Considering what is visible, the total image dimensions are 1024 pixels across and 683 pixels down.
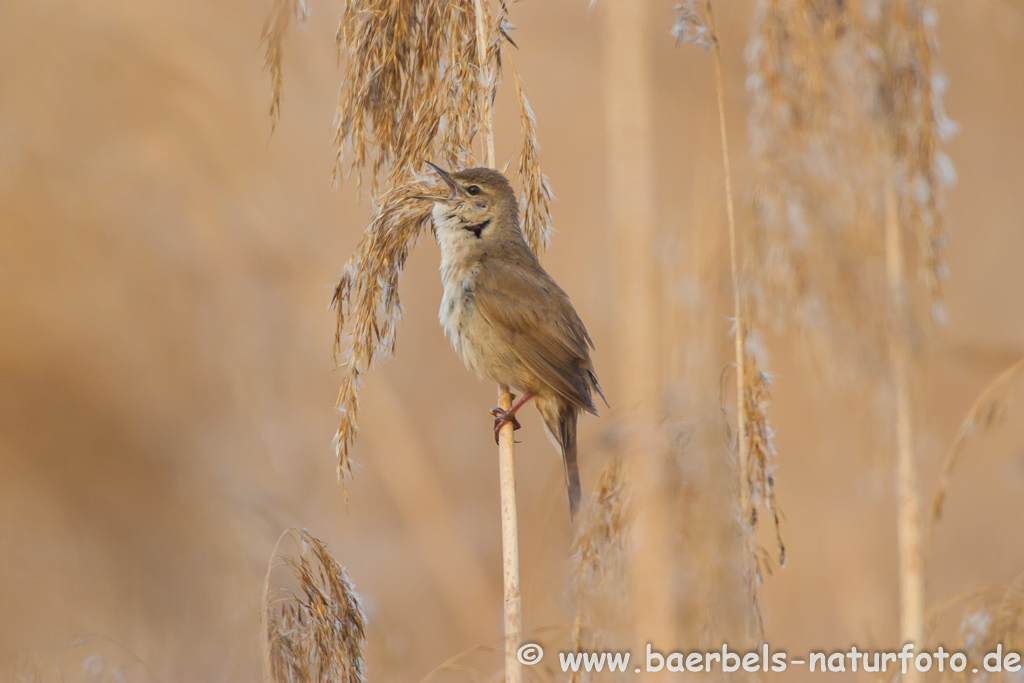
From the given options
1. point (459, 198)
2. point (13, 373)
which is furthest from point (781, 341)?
point (13, 373)

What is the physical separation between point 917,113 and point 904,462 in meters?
0.87

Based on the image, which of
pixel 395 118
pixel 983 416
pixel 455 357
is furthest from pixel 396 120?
pixel 455 357

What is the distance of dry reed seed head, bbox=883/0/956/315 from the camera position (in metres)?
2.05

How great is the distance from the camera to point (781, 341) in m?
4.86

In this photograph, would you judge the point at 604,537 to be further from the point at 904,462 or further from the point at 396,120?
the point at 396,120

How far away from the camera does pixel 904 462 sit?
6.36 ft

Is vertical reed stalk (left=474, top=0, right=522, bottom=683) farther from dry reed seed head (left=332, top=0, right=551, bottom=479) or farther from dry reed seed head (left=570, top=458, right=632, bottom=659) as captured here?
dry reed seed head (left=570, top=458, right=632, bottom=659)

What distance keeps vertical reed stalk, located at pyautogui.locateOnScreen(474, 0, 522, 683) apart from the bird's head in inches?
9.9

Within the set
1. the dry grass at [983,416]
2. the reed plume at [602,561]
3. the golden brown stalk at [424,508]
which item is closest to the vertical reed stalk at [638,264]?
the reed plume at [602,561]

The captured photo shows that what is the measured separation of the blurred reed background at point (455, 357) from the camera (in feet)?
6.12

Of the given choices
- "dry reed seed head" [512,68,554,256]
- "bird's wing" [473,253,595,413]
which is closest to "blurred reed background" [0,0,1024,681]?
"dry reed seed head" [512,68,554,256]

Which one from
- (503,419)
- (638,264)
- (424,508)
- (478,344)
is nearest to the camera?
(638,264)

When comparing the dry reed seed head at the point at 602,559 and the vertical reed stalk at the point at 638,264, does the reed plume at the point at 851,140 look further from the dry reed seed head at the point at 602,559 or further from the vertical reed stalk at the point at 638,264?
the dry reed seed head at the point at 602,559

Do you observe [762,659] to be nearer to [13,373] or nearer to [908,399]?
[908,399]
